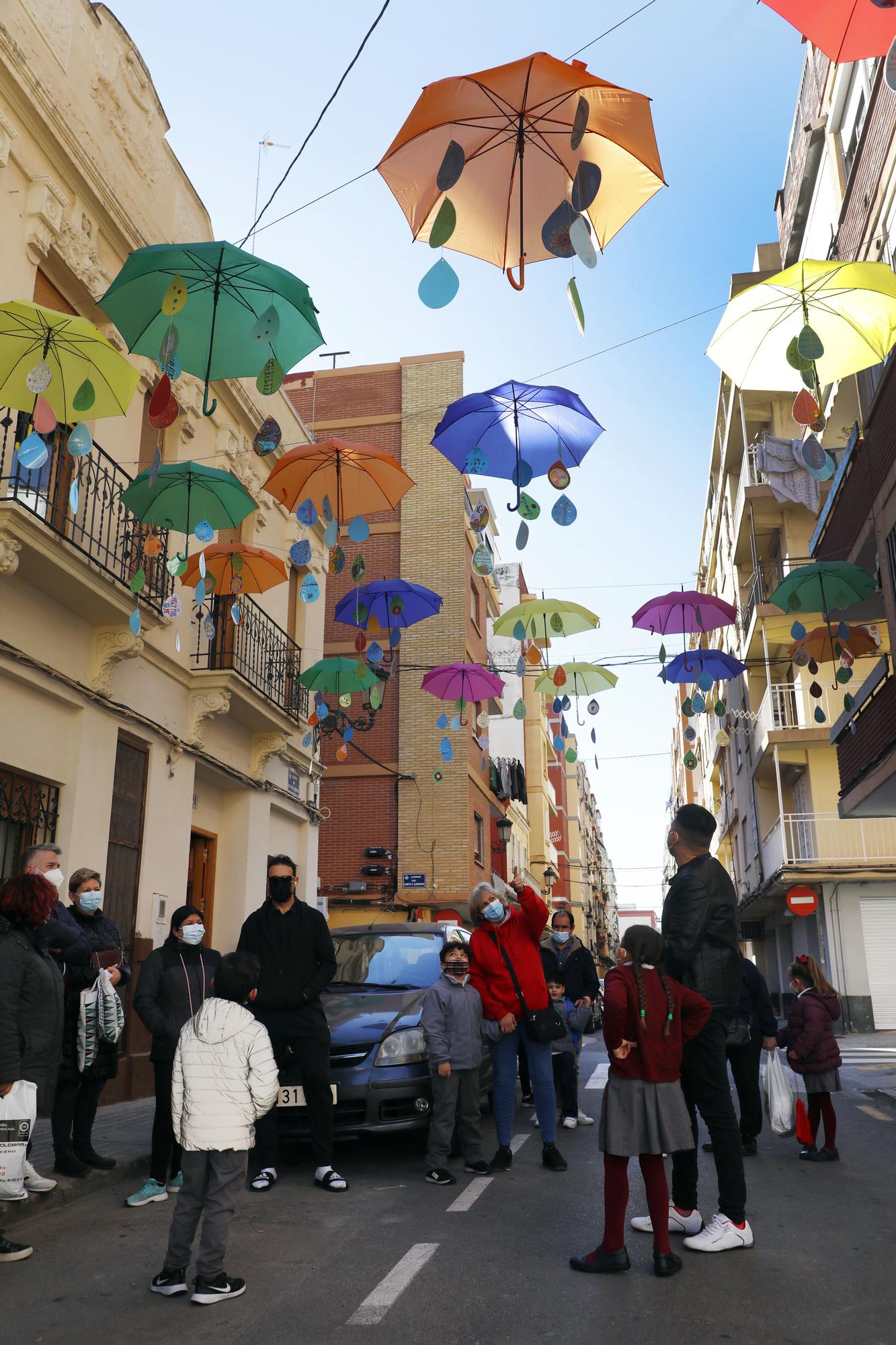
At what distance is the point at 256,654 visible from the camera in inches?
637

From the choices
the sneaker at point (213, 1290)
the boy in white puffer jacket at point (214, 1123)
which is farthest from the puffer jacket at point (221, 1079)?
the sneaker at point (213, 1290)

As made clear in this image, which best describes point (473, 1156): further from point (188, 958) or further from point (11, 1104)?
point (11, 1104)

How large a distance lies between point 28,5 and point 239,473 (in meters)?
6.56

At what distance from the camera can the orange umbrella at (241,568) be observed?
12875 millimetres

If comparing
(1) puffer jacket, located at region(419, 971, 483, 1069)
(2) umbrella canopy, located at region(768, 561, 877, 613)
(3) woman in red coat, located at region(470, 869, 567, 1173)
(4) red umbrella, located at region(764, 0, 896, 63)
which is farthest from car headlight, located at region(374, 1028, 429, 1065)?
(2) umbrella canopy, located at region(768, 561, 877, 613)

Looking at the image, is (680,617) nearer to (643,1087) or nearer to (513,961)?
(513,961)

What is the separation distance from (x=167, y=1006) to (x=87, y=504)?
625 centimetres

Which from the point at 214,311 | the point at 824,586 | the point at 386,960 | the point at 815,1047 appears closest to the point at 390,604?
the point at 824,586

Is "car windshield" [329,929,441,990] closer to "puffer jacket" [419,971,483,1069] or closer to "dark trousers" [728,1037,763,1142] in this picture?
"puffer jacket" [419,971,483,1069]

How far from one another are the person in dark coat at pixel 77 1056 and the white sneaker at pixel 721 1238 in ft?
12.8

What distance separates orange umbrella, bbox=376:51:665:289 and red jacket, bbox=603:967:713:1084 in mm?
4391

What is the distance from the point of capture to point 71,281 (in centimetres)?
1180

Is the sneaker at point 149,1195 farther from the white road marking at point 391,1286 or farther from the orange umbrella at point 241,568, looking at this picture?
the orange umbrella at point 241,568

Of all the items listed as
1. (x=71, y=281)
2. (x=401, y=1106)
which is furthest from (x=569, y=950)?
(x=71, y=281)
